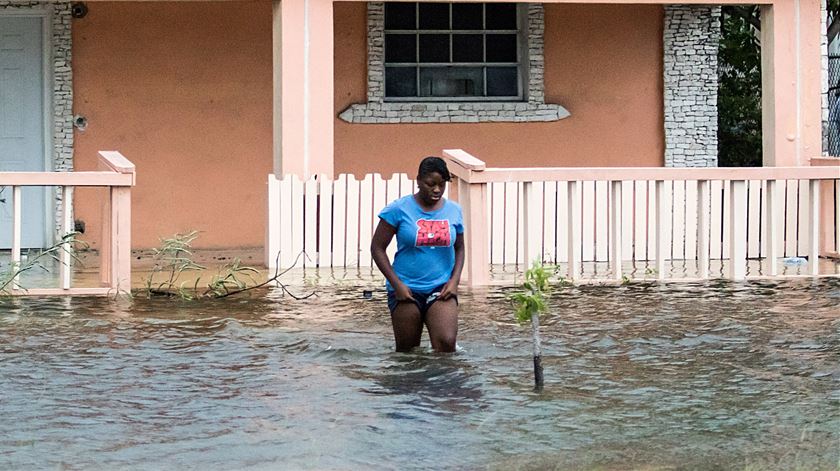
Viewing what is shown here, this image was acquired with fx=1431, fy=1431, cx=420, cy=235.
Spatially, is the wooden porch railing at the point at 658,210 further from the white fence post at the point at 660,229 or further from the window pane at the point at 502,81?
the window pane at the point at 502,81

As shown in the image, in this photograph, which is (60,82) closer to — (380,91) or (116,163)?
(380,91)

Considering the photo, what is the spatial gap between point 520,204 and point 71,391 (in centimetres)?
688

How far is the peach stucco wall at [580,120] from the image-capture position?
16.1 meters

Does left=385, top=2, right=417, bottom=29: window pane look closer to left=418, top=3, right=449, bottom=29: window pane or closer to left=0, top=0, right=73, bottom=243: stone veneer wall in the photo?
left=418, top=3, right=449, bottom=29: window pane

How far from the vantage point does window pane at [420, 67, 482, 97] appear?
643 inches

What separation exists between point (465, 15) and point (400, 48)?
85 cm

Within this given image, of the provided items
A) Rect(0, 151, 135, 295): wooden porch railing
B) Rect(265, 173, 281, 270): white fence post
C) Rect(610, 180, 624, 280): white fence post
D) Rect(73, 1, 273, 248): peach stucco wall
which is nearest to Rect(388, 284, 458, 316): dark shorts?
Rect(0, 151, 135, 295): wooden porch railing

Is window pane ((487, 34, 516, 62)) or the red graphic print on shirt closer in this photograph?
the red graphic print on shirt

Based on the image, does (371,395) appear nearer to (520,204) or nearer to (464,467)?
(464,467)

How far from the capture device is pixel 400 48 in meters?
16.3

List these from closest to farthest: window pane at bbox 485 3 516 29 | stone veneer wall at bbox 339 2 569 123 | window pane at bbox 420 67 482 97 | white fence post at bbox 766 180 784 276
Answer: white fence post at bbox 766 180 784 276 < stone veneer wall at bbox 339 2 569 123 < window pane at bbox 420 67 482 97 < window pane at bbox 485 3 516 29

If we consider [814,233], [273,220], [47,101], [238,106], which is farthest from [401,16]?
[814,233]

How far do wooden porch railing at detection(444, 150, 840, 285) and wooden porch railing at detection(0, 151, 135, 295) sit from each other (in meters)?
2.99

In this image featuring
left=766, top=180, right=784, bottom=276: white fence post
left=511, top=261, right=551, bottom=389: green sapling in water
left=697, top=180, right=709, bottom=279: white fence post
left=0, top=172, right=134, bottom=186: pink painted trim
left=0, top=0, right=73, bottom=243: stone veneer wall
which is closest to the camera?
left=511, top=261, right=551, bottom=389: green sapling in water
